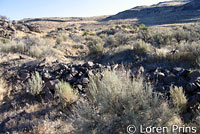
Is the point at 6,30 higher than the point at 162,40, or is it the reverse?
the point at 6,30

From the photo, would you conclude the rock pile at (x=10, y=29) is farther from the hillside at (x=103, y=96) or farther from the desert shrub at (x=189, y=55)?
the desert shrub at (x=189, y=55)

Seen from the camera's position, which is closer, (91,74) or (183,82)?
(183,82)

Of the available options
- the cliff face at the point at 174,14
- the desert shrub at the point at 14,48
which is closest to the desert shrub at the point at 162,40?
the desert shrub at the point at 14,48

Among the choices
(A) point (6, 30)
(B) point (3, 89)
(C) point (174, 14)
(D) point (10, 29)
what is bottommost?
(B) point (3, 89)

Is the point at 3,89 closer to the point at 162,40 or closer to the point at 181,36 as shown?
the point at 162,40

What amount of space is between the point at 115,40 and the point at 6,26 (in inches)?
513

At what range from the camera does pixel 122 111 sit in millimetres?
2998

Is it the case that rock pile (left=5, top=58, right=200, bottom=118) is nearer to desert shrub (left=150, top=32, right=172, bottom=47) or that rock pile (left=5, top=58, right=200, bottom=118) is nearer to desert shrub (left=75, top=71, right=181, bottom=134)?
desert shrub (left=75, top=71, right=181, bottom=134)

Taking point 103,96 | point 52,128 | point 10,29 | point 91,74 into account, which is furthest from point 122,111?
point 10,29

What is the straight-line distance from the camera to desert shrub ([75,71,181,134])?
2.79 m

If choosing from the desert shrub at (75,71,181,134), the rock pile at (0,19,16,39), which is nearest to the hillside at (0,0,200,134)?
the desert shrub at (75,71,181,134)

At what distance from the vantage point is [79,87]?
493 cm

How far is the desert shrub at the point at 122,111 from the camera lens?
2785 millimetres

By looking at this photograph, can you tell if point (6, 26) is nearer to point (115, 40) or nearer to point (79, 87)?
point (115, 40)
